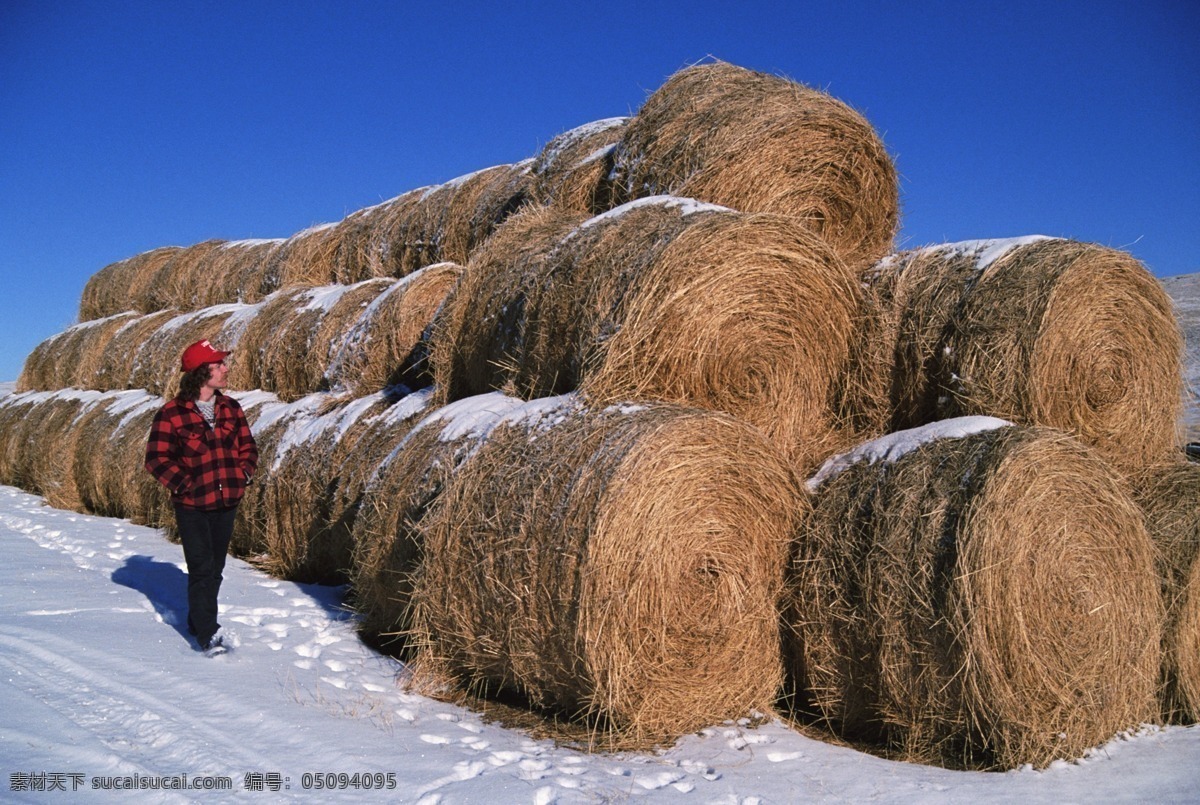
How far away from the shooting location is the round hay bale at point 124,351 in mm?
11094

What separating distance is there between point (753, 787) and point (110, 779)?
6.68 ft

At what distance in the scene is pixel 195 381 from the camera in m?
4.83

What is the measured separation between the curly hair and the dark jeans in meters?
0.59

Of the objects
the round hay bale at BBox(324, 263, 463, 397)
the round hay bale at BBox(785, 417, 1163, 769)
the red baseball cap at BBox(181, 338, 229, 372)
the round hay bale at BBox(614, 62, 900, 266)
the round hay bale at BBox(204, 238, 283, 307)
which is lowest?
the round hay bale at BBox(785, 417, 1163, 769)

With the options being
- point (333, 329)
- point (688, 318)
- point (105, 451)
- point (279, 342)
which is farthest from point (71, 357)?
point (688, 318)

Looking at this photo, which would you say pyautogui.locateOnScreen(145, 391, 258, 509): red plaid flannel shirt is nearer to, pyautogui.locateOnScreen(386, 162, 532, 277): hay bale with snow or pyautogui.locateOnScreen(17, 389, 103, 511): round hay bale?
pyautogui.locateOnScreen(386, 162, 532, 277): hay bale with snow

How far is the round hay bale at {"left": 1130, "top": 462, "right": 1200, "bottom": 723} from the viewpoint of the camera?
4188mm

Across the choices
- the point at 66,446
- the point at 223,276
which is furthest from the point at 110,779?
the point at 223,276

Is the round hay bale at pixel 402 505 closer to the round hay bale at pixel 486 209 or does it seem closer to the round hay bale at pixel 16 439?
the round hay bale at pixel 486 209

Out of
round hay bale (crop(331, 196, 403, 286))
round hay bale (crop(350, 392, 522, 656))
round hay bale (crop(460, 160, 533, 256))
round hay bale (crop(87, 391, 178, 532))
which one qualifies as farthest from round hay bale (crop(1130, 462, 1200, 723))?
round hay bale (crop(87, 391, 178, 532))

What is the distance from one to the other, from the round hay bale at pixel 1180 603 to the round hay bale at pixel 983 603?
0.26m

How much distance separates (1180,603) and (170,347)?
30.3 ft

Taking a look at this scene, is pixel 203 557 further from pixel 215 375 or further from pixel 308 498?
pixel 308 498

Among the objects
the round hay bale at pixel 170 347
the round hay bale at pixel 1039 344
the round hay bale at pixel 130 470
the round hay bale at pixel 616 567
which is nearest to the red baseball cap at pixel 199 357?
the round hay bale at pixel 616 567
